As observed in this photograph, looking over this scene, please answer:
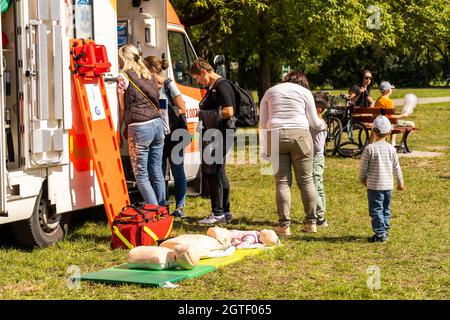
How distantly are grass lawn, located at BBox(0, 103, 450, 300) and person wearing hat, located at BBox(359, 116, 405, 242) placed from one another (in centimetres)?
27

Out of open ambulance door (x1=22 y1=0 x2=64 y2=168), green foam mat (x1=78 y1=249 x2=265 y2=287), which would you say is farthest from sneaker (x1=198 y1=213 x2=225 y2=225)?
open ambulance door (x1=22 y1=0 x2=64 y2=168)

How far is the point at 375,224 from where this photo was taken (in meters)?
8.85

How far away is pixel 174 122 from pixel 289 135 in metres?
1.85

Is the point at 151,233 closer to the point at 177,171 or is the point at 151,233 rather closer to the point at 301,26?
the point at 177,171

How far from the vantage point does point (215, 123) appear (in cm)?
991

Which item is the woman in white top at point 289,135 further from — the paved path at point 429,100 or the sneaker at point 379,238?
the paved path at point 429,100

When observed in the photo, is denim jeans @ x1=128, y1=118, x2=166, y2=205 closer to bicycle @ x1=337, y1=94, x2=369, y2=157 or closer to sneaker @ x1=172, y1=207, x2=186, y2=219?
sneaker @ x1=172, y1=207, x2=186, y2=219

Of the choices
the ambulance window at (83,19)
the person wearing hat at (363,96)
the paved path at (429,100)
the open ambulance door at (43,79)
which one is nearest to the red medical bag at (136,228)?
the open ambulance door at (43,79)

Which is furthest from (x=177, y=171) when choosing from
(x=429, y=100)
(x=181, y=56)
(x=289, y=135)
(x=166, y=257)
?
(x=429, y=100)

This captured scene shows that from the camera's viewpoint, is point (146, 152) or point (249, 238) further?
point (146, 152)

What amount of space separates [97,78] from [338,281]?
3.28 metres

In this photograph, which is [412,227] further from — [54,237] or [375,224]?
[54,237]

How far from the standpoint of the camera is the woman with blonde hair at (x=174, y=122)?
10.0m
